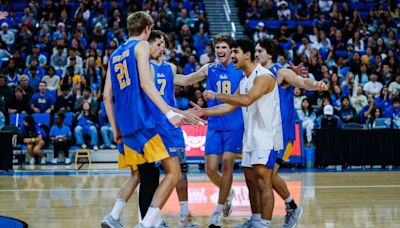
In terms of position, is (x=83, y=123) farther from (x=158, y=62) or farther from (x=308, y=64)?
(x=158, y=62)

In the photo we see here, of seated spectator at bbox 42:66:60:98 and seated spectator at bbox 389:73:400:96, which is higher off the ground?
seated spectator at bbox 42:66:60:98

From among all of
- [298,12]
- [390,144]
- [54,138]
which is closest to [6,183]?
[54,138]

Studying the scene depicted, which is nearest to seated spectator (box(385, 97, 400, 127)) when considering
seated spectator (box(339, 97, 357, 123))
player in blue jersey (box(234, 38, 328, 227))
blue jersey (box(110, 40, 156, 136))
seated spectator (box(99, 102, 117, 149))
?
seated spectator (box(339, 97, 357, 123))

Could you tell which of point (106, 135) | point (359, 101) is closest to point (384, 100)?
point (359, 101)

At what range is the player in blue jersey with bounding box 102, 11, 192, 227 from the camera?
7.22 meters

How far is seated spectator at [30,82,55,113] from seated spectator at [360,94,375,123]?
8133mm

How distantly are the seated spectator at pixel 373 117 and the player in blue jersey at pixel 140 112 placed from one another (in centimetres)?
1261

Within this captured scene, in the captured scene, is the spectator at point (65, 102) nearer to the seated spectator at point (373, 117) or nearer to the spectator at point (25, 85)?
the spectator at point (25, 85)

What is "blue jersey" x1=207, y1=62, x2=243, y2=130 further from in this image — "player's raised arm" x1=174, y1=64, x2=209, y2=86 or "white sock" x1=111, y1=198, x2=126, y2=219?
"white sock" x1=111, y1=198, x2=126, y2=219

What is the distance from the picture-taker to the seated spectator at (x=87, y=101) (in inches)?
758

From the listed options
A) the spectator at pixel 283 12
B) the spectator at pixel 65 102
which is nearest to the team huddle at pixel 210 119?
the spectator at pixel 65 102

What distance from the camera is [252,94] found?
308 inches

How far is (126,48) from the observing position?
24.2 ft

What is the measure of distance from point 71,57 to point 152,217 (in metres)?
14.0
